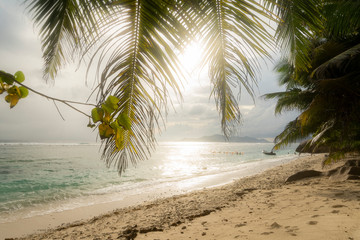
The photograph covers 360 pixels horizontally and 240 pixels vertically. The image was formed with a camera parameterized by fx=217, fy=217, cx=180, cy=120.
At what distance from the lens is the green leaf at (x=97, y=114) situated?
57cm

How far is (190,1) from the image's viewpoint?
1562 millimetres

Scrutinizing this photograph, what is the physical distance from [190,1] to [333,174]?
6.24 m

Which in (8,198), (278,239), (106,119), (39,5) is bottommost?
(8,198)

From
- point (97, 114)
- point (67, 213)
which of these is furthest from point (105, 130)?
point (67, 213)

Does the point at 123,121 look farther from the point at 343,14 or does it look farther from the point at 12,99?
the point at 343,14

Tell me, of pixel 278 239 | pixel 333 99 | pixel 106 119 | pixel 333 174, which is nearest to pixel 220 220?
pixel 278 239

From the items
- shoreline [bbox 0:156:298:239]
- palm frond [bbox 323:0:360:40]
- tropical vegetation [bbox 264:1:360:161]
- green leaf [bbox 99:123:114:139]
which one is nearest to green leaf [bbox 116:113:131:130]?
green leaf [bbox 99:123:114:139]

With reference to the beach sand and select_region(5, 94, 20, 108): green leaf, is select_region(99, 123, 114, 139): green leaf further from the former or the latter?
the beach sand

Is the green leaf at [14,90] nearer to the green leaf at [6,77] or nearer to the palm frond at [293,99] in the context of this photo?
the green leaf at [6,77]

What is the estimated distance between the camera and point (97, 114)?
580 millimetres

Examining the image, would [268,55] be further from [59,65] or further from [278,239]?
[59,65]

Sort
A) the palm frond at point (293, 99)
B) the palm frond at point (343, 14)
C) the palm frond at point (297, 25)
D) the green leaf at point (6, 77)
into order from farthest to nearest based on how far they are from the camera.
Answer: the palm frond at point (293, 99), the palm frond at point (343, 14), the palm frond at point (297, 25), the green leaf at point (6, 77)

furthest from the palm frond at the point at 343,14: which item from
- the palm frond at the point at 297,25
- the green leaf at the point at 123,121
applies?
A: the green leaf at the point at 123,121

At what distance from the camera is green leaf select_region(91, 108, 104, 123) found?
57cm
